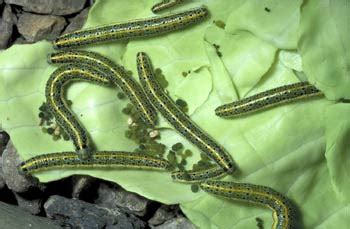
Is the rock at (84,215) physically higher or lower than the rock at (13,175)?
lower

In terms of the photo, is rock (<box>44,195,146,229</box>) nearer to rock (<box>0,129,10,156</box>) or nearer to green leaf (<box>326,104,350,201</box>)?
rock (<box>0,129,10,156</box>)

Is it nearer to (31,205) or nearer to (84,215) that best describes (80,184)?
(84,215)

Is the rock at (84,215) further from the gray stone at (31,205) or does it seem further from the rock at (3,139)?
the rock at (3,139)

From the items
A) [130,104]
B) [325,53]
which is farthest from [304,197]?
[130,104]

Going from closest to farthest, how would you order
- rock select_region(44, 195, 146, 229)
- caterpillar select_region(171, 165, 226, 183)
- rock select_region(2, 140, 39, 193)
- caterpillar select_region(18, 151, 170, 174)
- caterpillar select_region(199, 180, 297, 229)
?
caterpillar select_region(199, 180, 297, 229) → caterpillar select_region(171, 165, 226, 183) → caterpillar select_region(18, 151, 170, 174) → rock select_region(44, 195, 146, 229) → rock select_region(2, 140, 39, 193)

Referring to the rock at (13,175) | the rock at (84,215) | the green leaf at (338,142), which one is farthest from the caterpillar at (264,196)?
the rock at (13,175)

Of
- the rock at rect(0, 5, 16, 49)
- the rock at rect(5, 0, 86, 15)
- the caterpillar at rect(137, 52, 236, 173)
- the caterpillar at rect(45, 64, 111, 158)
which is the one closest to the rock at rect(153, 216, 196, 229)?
the caterpillar at rect(137, 52, 236, 173)
